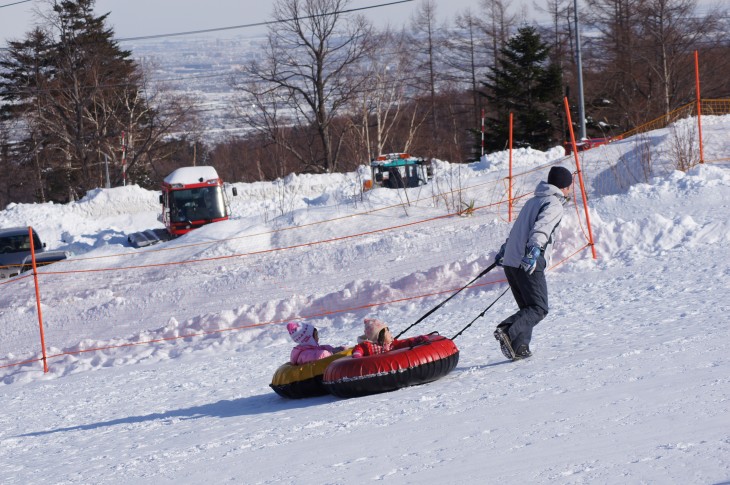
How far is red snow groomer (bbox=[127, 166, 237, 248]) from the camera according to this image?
25344 mm

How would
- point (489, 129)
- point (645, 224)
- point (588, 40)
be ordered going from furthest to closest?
point (588, 40) < point (489, 129) < point (645, 224)

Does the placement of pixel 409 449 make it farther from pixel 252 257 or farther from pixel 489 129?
pixel 489 129

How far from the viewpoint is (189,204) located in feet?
83.6

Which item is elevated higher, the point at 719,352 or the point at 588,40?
the point at 588,40

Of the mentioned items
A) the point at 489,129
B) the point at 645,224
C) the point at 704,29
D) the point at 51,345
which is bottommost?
the point at 51,345

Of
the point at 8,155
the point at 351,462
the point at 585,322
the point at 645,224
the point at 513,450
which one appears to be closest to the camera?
the point at 513,450

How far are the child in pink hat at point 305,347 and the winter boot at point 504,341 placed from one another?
1.58 m

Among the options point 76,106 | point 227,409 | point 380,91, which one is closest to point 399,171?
point 227,409

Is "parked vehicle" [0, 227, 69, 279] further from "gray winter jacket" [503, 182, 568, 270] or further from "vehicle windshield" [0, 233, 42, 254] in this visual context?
"gray winter jacket" [503, 182, 568, 270]

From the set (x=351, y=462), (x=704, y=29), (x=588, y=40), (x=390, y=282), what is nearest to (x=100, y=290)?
(x=390, y=282)

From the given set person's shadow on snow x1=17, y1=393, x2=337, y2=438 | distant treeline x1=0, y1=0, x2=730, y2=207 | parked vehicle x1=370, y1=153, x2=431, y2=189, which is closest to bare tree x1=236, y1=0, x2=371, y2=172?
distant treeline x1=0, y1=0, x2=730, y2=207

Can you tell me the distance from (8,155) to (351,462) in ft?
198

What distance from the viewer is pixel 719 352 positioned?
6875mm

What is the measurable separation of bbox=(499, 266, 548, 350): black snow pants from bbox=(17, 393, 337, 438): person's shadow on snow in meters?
1.66
